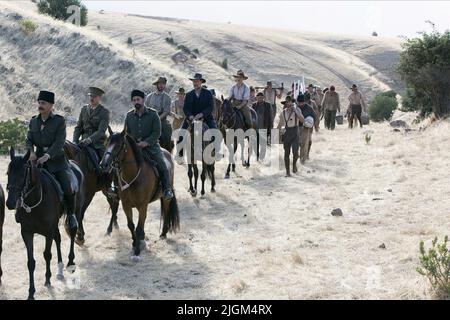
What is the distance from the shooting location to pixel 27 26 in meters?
37.5

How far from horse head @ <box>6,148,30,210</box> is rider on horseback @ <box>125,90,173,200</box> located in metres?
2.81

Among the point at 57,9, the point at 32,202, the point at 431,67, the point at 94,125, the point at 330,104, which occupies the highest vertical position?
the point at 57,9

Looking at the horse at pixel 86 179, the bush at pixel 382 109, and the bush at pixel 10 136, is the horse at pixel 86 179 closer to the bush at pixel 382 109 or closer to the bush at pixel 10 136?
the bush at pixel 10 136

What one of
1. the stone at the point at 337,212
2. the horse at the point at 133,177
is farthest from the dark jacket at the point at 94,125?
the stone at the point at 337,212

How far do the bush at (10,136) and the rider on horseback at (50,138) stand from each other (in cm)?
1130

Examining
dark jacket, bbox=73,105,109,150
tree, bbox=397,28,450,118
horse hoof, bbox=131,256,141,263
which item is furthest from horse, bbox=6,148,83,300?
tree, bbox=397,28,450,118

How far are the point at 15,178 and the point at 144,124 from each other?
3267 millimetres

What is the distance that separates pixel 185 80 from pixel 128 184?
93.2 feet

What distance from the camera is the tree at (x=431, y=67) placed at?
23062 mm

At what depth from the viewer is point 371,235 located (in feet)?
32.6

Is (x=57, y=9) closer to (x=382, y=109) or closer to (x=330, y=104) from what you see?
(x=382, y=109)

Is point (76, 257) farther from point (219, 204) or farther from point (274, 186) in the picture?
point (274, 186)

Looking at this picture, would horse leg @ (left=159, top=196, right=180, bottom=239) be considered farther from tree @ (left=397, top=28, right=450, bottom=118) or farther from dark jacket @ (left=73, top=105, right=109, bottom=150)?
tree @ (left=397, top=28, right=450, bottom=118)

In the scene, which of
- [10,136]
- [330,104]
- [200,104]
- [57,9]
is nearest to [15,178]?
[200,104]
